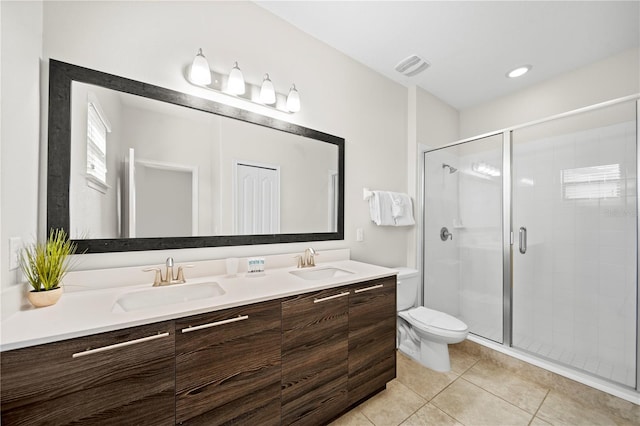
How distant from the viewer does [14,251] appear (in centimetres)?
90

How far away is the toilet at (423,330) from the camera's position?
6.08 feet

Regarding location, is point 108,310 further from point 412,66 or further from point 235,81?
point 412,66

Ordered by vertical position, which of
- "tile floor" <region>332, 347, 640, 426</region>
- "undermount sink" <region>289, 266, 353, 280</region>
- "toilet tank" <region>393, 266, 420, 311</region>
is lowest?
"tile floor" <region>332, 347, 640, 426</region>

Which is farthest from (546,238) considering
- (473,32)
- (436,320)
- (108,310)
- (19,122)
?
(19,122)

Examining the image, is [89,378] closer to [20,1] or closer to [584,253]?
[20,1]

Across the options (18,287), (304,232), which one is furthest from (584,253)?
(18,287)

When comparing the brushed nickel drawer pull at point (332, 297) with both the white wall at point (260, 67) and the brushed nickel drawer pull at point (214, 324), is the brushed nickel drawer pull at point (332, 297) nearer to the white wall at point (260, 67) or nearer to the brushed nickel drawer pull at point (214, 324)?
the brushed nickel drawer pull at point (214, 324)

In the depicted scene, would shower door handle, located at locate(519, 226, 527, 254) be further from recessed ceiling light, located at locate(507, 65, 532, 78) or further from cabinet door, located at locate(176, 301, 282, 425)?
cabinet door, located at locate(176, 301, 282, 425)

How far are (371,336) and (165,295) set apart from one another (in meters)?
1.17

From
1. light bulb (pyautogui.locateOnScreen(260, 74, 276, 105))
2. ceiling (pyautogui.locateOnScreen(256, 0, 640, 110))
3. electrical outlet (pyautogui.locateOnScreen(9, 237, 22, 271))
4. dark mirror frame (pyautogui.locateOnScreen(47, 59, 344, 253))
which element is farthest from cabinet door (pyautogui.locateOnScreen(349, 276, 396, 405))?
A: ceiling (pyautogui.locateOnScreen(256, 0, 640, 110))

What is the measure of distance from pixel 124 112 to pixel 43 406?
47.0 inches

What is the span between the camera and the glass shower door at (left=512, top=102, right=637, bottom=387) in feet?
5.81

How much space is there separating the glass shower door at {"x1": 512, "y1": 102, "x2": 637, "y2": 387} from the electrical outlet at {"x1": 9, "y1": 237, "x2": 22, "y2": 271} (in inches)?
121

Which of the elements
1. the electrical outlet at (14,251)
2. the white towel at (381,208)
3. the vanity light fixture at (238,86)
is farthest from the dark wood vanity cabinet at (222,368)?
the vanity light fixture at (238,86)
